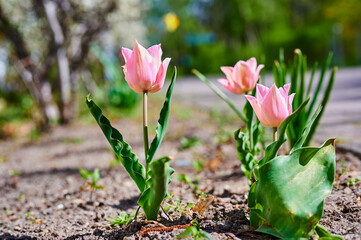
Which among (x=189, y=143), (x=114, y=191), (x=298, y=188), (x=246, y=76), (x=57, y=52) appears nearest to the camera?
(x=298, y=188)

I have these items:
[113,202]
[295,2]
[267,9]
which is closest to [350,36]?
[267,9]

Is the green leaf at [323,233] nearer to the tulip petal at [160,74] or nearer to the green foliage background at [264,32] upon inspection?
the tulip petal at [160,74]

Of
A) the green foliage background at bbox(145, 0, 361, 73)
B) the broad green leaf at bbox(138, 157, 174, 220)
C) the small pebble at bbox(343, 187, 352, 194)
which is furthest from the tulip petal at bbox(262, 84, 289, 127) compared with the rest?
the green foliage background at bbox(145, 0, 361, 73)

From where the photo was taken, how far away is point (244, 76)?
136cm

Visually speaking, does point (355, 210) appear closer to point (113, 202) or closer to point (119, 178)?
point (113, 202)

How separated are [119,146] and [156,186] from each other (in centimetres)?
18

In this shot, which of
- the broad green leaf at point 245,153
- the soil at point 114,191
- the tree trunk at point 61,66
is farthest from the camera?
the tree trunk at point 61,66

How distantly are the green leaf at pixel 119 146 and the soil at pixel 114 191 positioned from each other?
0.55 feet

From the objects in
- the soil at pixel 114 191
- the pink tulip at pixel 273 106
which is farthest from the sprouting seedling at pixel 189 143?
the pink tulip at pixel 273 106

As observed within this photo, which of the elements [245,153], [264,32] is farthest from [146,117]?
[264,32]

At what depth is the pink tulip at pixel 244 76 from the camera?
1.35 meters

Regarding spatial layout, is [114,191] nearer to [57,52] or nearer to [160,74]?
[160,74]

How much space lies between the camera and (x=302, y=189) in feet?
3.20

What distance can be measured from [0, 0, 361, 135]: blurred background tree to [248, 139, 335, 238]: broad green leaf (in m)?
0.75
